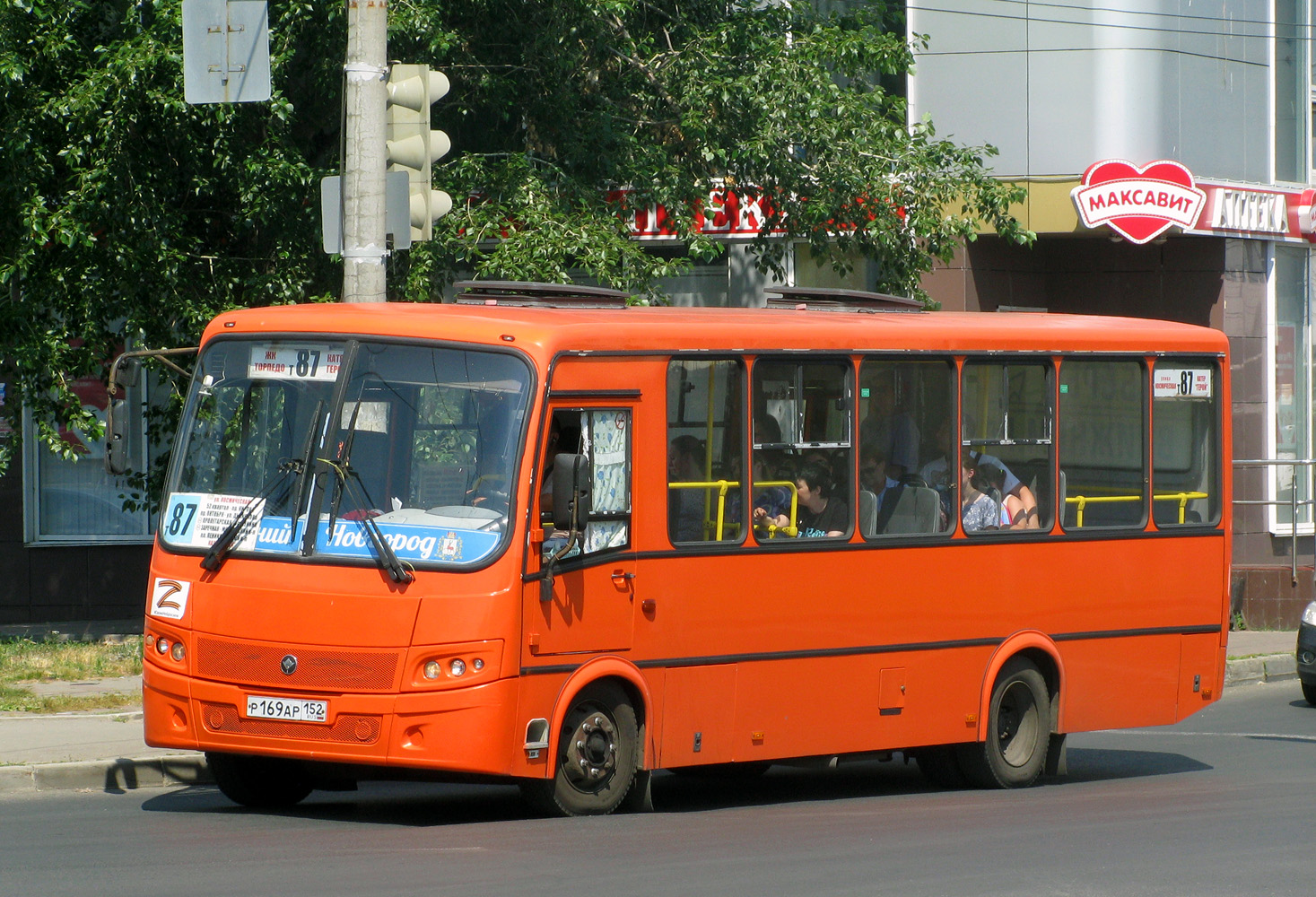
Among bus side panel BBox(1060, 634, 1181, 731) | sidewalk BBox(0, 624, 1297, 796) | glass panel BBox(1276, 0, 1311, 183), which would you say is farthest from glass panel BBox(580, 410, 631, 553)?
glass panel BBox(1276, 0, 1311, 183)

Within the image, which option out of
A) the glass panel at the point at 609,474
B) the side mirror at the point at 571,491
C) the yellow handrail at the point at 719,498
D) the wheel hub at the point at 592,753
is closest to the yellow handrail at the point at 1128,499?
the yellow handrail at the point at 719,498

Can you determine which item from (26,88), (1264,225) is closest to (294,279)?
(26,88)

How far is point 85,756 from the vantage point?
11.1 m

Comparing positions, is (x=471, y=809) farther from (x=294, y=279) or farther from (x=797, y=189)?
(x=797, y=189)

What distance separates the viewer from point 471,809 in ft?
33.4

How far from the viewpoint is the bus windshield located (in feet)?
29.8

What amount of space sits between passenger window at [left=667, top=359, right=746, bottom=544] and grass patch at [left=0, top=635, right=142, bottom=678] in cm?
554

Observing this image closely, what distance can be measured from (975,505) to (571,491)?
3315mm

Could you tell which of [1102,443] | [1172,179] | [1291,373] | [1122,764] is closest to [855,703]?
[1102,443]

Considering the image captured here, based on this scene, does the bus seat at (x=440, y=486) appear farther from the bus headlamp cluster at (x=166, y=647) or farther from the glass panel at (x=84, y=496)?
the glass panel at (x=84, y=496)

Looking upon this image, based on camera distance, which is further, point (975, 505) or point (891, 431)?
point (975, 505)

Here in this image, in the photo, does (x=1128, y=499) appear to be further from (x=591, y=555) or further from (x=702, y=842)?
(x=702, y=842)


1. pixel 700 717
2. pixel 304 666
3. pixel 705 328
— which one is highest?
pixel 705 328

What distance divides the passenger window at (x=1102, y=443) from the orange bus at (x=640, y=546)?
0.02m
